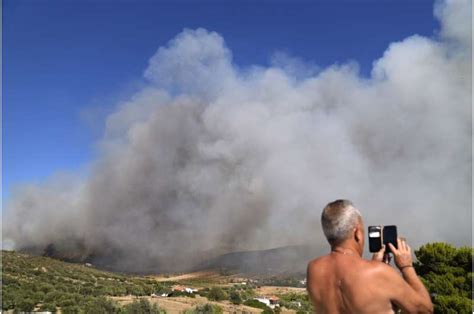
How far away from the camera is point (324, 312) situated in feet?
6.45

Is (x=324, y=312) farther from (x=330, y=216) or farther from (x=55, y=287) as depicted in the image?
(x=55, y=287)

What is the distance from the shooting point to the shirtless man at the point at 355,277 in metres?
1.79

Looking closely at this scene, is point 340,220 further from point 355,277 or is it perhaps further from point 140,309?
point 140,309

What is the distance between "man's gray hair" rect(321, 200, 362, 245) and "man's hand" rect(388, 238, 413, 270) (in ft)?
0.64

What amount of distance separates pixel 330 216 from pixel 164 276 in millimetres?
59319

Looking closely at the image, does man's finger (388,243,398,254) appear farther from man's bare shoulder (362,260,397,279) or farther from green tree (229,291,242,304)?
green tree (229,291,242,304)

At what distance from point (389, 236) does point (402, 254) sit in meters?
0.09

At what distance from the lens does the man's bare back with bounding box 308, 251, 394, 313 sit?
1.80 m

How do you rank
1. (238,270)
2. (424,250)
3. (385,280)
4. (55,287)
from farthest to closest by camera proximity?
(238,270) → (55,287) → (424,250) → (385,280)

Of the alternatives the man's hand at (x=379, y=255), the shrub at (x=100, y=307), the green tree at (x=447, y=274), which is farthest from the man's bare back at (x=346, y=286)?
the shrub at (x=100, y=307)

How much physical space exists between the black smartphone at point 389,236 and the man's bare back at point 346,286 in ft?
0.56

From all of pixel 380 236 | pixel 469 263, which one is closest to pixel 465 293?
pixel 469 263

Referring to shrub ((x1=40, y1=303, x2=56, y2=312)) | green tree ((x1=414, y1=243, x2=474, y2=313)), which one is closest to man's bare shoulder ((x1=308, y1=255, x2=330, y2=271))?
green tree ((x1=414, y1=243, x2=474, y2=313))

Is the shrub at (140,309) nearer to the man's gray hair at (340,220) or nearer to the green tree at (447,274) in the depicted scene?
the green tree at (447,274)
